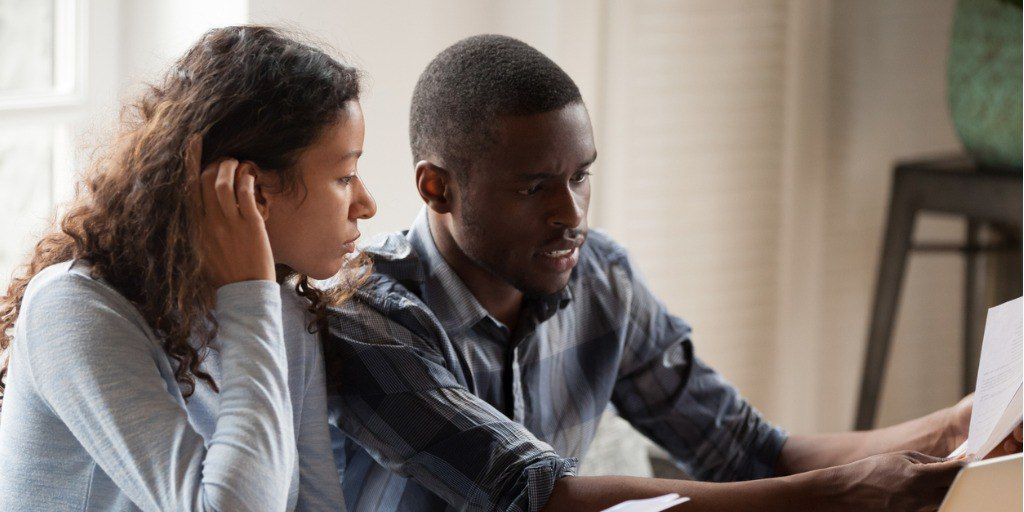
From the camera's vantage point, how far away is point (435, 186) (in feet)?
4.47

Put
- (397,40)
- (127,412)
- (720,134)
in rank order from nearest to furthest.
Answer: (127,412) < (397,40) < (720,134)

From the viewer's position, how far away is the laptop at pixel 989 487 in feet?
2.99

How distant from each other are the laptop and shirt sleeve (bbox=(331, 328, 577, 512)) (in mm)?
389

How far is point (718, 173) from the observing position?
8.84ft

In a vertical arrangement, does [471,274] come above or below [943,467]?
above

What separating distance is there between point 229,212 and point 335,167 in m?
0.12

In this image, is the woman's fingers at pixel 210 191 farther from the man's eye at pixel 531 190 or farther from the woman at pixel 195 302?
the man's eye at pixel 531 190

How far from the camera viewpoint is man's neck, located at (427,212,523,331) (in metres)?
1.38

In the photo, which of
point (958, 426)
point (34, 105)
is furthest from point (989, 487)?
point (34, 105)

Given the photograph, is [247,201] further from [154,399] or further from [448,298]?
[448,298]

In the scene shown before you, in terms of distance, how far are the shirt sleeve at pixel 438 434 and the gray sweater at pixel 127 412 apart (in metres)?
0.13

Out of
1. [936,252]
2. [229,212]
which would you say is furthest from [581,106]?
[936,252]

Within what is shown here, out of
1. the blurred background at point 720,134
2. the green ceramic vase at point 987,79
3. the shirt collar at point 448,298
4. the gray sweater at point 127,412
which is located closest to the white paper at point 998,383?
the shirt collar at point 448,298

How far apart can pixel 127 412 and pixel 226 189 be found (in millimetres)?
215
